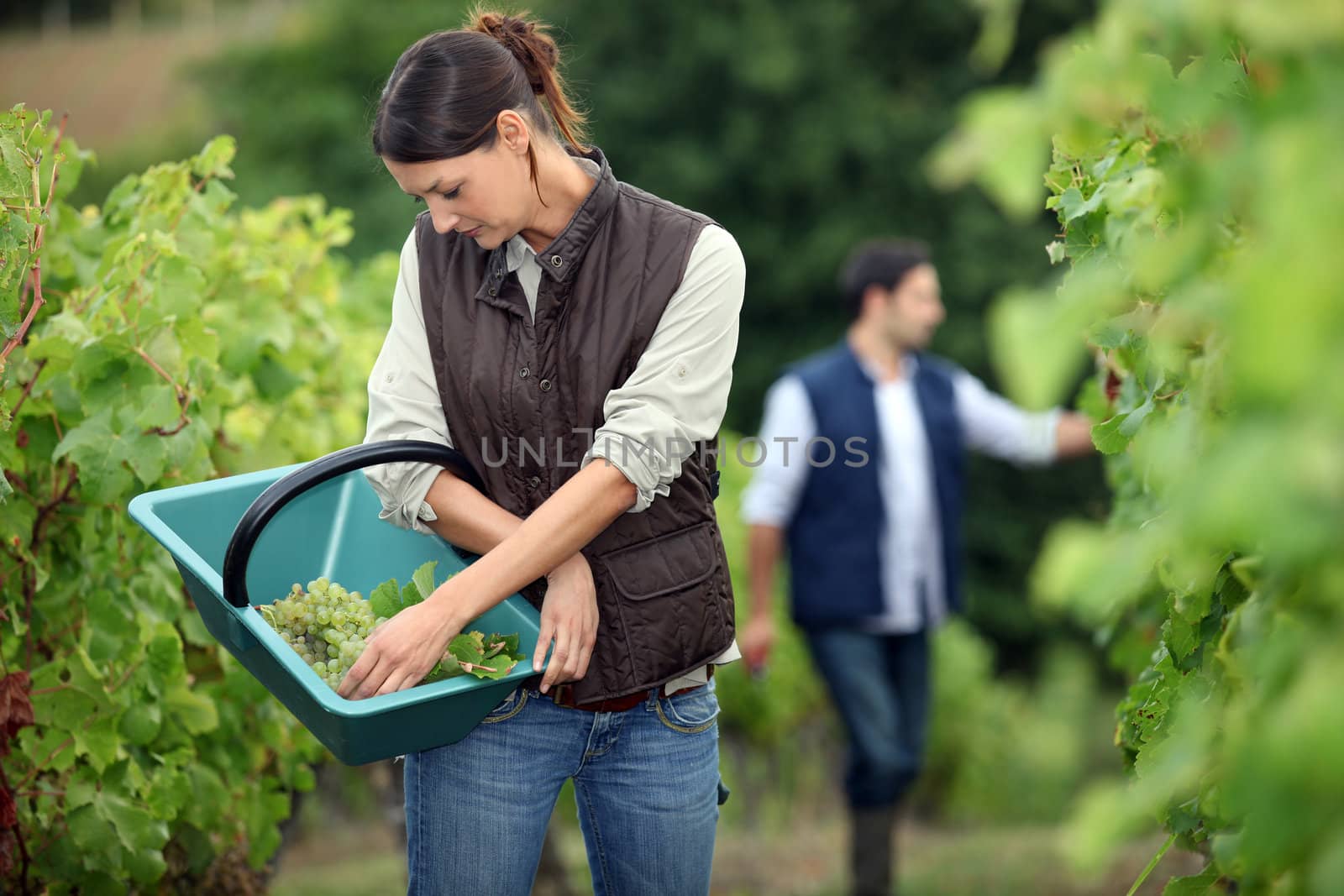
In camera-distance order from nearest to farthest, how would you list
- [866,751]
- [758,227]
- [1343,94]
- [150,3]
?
[1343,94]
[866,751]
[758,227]
[150,3]

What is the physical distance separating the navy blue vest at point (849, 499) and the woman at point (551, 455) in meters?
2.21

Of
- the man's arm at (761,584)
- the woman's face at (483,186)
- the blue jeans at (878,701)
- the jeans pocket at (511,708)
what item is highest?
the woman's face at (483,186)

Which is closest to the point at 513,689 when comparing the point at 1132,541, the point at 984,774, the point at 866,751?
the point at 1132,541

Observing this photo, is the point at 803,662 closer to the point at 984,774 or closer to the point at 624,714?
the point at 984,774

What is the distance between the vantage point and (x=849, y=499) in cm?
430

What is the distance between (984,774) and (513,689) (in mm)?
5660

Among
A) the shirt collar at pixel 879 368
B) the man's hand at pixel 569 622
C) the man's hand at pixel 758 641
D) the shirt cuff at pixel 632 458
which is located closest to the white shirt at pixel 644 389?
the shirt cuff at pixel 632 458

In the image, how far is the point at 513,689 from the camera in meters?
1.89

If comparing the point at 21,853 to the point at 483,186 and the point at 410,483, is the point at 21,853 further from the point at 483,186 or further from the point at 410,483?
the point at 483,186

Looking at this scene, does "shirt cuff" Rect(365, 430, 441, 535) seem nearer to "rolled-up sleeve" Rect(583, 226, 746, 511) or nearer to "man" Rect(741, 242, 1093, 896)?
"rolled-up sleeve" Rect(583, 226, 746, 511)

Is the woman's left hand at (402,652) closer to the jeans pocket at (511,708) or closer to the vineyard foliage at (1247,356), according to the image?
the jeans pocket at (511,708)

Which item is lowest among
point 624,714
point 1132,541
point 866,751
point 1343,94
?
point 866,751

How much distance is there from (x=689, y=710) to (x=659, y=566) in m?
0.24

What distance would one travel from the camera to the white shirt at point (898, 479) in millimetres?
4254
